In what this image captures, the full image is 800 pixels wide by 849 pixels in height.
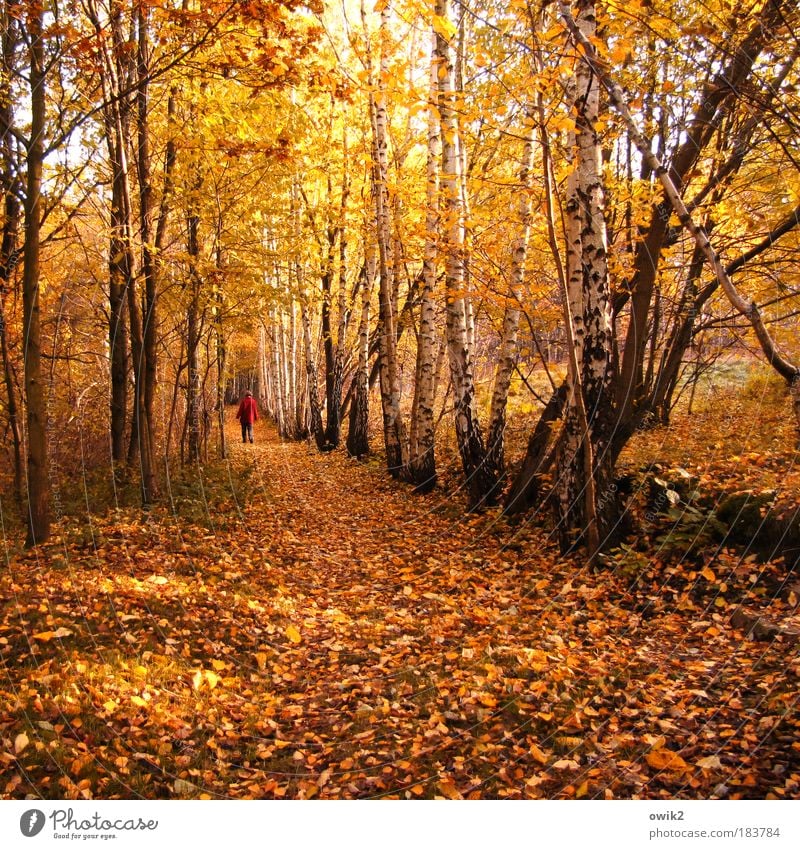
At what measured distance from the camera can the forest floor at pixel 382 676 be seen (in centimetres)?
304

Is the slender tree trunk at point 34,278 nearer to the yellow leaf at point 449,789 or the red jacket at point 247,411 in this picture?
the yellow leaf at point 449,789

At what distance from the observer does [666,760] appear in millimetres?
2969

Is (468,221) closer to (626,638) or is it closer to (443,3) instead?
(443,3)

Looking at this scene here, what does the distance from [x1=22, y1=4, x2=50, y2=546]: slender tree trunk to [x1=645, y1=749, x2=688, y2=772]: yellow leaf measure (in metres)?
5.76

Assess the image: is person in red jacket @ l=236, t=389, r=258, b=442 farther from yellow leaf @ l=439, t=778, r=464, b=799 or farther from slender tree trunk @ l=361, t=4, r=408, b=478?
yellow leaf @ l=439, t=778, r=464, b=799

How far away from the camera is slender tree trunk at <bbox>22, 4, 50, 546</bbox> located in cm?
511

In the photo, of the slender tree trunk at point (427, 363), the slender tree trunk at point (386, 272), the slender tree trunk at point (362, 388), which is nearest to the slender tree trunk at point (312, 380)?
the slender tree trunk at point (362, 388)

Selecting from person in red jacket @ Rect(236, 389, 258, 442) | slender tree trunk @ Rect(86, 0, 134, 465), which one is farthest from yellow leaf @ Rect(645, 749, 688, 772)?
person in red jacket @ Rect(236, 389, 258, 442)

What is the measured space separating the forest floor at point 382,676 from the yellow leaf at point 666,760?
0.04ft

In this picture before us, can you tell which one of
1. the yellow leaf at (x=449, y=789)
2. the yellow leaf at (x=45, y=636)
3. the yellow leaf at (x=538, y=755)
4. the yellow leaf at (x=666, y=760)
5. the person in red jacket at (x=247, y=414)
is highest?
the person in red jacket at (x=247, y=414)

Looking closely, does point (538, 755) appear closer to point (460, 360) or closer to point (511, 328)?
point (460, 360)

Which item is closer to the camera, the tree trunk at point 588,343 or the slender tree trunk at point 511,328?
the tree trunk at point 588,343

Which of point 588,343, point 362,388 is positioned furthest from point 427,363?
point 362,388

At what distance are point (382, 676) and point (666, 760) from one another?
198 cm
